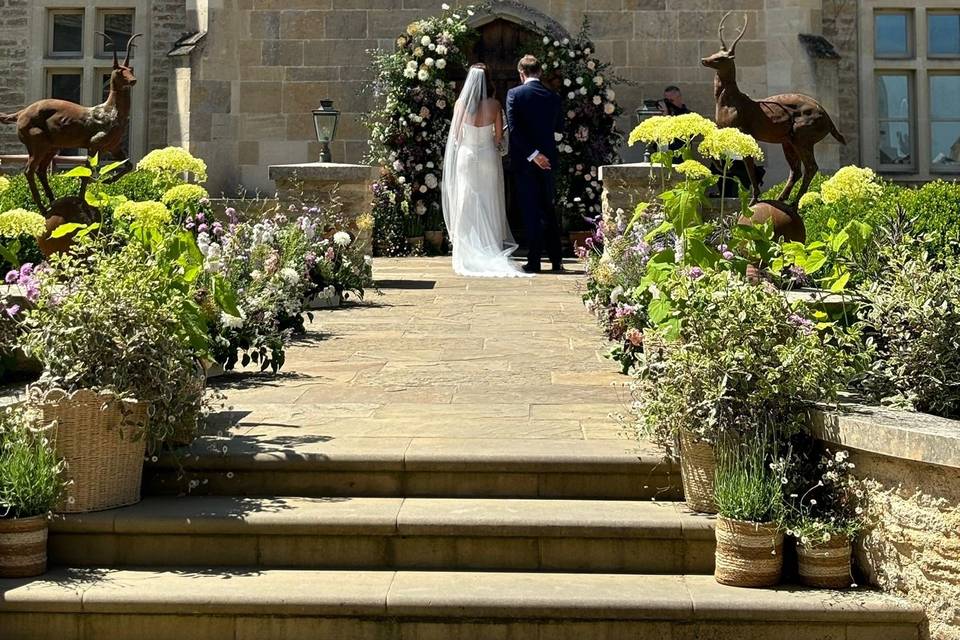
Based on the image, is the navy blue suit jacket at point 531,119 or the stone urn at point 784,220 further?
the navy blue suit jacket at point 531,119

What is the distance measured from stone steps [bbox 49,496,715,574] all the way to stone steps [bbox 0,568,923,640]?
23cm

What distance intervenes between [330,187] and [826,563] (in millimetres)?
7870

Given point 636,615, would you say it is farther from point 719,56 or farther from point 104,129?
→ point 104,129

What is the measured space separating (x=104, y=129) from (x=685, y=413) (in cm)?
572

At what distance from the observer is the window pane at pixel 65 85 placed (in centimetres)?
1719

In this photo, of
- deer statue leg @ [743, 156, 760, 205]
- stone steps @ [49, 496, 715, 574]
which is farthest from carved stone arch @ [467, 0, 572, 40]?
stone steps @ [49, 496, 715, 574]

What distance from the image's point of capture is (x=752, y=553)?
13.6 feet

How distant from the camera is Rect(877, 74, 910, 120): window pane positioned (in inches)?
643

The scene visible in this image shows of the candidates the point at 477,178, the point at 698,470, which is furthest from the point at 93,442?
the point at 477,178

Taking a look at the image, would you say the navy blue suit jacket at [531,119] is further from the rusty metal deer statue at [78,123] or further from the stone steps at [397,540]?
the stone steps at [397,540]

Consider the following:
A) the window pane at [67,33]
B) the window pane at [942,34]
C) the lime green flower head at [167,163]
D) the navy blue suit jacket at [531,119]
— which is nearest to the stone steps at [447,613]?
the lime green flower head at [167,163]

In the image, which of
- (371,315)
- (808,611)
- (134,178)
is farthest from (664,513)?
(134,178)

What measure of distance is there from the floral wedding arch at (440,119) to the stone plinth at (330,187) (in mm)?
3493

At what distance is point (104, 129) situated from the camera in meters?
8.69
